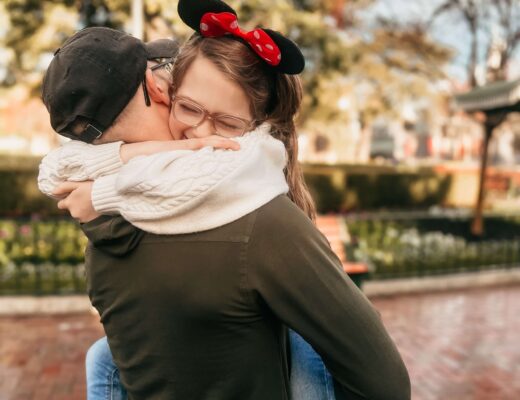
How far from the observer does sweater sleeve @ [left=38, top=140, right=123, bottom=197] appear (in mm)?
1138

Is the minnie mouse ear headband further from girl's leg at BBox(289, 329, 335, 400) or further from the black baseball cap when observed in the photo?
girl's leg at BBox(289, 329, 335, 400)

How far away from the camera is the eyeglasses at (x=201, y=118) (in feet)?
4.06

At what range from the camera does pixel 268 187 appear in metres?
1.00

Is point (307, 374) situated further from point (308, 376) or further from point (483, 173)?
point (483, 173)

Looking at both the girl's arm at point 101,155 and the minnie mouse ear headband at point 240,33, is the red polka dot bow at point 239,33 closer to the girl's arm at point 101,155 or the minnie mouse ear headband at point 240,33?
the minnie mouse ear headband at point 240,33

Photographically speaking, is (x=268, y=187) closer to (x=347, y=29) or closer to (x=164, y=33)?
(x=164, y=33)

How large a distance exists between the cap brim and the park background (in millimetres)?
3766

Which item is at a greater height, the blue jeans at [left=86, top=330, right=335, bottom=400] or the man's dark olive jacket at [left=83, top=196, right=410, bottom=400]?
the man's dark olive jacket at [left=83, top=196, right=410, bottom=400]

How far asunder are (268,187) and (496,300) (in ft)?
24.3

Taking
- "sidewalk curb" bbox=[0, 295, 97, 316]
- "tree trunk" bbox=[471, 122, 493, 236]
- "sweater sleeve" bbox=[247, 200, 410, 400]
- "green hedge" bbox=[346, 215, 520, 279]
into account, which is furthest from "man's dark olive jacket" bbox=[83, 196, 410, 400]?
"tree trunk" bbox=[471, 122, 493, 236]

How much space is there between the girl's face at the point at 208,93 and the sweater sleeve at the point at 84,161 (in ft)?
0.55

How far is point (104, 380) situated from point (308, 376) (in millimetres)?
522

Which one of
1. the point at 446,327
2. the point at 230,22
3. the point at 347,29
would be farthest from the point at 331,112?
the point at 230,22

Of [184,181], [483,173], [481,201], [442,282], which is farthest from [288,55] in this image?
[483,173]
